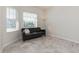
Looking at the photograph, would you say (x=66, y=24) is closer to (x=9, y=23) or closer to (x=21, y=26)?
(x=21, y=26)

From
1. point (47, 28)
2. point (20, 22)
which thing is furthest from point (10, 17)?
point (47, 28)

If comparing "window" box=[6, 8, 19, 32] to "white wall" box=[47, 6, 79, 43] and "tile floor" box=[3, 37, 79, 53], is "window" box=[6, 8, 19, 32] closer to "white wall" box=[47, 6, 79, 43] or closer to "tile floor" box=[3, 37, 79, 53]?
"tile floor" box=[3, 37, 79, 53]

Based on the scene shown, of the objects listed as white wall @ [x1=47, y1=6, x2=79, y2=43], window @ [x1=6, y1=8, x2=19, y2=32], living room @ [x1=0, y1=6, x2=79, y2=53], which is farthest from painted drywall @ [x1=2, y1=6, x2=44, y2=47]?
white wall @ [x1=47, y1=6, x2=79, y2=43]

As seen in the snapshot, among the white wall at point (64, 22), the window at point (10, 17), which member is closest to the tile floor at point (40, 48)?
the window at point (10, 17)

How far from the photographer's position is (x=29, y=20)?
611cm

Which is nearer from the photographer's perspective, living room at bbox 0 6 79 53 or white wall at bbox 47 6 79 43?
living room at bbox 0 6 79 53

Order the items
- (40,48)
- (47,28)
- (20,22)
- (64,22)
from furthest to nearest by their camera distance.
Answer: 1. (47,28)
2. (64,22)
3. (20,22)
4. (40,48)

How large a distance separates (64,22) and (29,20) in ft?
9.23

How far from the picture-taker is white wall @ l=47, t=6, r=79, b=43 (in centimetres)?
442

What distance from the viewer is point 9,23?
3.99m

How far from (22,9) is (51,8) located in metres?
2.74

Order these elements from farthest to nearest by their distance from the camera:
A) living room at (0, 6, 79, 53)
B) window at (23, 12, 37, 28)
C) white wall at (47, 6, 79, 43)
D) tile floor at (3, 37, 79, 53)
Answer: window at (23, 12, 37, 28), white wall at (47, 6, 79, 43), living room at (0, 6, 79, 53), tile floor at (3, 37, 79, 53)

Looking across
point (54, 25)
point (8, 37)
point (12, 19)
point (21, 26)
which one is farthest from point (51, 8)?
point (8, 37)

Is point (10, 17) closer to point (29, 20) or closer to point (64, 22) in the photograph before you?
point (29, 20)
